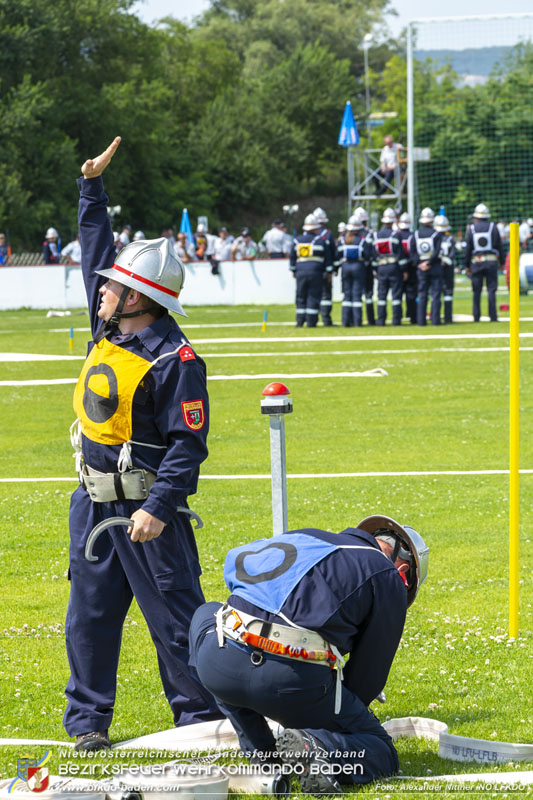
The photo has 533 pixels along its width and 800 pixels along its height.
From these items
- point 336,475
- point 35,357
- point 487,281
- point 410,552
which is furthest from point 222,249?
point 410,552

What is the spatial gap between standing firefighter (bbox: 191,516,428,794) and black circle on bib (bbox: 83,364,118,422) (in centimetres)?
76

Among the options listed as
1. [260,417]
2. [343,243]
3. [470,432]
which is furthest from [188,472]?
[343,243]

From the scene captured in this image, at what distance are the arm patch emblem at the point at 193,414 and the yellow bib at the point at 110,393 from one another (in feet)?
0.68

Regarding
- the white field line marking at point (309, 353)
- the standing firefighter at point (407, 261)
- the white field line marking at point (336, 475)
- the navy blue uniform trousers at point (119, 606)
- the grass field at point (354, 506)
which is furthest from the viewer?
the standing firefighter at point (407, 261)

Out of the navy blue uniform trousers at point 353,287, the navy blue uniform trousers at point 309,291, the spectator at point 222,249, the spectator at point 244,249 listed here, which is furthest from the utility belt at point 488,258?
the spectator at point 244,249

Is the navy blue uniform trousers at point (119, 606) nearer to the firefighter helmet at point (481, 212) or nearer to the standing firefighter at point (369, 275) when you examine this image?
the standing firefighter at point (369, 275)

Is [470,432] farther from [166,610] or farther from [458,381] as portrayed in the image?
[166,610]

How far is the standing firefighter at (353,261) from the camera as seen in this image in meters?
25.8

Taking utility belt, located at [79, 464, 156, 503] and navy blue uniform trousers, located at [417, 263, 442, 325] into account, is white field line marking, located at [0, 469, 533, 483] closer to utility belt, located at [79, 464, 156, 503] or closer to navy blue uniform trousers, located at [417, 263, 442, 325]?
utility belt, located at [79, 464, 156, 503]

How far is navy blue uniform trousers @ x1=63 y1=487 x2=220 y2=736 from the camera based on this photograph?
15.5ft

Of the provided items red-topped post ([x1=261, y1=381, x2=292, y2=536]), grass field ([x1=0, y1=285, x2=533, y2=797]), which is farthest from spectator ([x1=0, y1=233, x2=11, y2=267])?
red-topped post ([x1=261, y1=381, x2=292, y2=536])

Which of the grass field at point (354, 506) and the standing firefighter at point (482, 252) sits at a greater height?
the standing firefighter at point (482, 252)

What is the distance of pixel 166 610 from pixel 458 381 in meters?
12.4

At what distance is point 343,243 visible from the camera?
26.2 m
